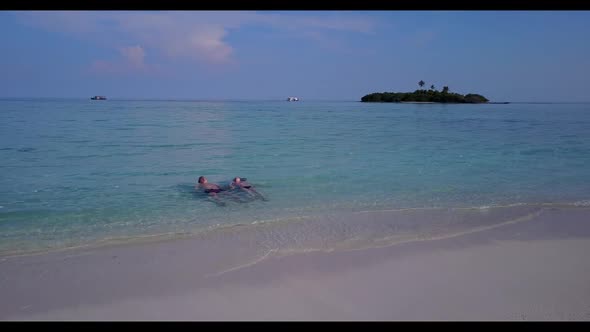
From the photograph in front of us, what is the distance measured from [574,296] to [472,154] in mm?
15223

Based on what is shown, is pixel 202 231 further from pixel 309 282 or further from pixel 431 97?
pixel 431 97

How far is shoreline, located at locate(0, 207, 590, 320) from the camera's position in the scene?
466 centimetres

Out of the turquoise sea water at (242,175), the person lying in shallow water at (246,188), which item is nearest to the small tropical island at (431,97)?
the turquoise sea water at (242,175)

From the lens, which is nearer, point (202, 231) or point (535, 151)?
point (202, 231)

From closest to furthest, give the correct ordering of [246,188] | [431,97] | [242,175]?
[246,188], [242,175], [431,97]

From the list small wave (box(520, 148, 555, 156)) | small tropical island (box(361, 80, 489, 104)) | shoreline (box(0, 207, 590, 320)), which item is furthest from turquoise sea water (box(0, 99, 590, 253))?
small tropical island (box(361, 80, 489, 104))

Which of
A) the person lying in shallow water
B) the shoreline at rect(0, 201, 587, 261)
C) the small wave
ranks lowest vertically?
the shoreline at rect(0, 201, 587, 261)

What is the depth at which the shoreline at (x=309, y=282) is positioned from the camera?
4656 millimetres

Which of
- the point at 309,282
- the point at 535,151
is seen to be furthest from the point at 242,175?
the point at 535,151

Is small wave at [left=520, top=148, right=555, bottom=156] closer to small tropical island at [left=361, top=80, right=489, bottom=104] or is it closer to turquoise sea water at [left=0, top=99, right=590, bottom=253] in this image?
turquoise sea water at [left=0, top=99, right=590, bottom=253]

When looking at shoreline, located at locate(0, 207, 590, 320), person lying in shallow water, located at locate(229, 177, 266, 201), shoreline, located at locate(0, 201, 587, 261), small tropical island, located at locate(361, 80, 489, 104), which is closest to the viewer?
shoreline, located at locate(0, 207, 590, 320)

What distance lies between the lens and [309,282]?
17.5ft
